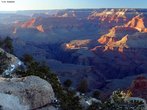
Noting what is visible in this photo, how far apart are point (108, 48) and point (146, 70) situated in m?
27.3

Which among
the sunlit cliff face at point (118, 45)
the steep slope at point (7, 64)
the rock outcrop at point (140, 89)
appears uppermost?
the steep slope at point (7, 64)

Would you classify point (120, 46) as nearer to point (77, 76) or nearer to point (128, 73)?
point (128, 73)

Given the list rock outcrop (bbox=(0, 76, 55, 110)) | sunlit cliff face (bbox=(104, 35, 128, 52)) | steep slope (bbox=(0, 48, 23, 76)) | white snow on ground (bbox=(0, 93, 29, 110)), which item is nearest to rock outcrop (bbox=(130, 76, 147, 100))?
steep slope (bbox=(0, 48, 23, 76))

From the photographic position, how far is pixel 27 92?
24906 mm

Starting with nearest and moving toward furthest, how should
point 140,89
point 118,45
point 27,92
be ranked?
point 27,92
point 140,89
point 118,45

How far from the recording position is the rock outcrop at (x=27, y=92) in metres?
24.0

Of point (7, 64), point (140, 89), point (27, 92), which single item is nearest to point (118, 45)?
point (140, 89)

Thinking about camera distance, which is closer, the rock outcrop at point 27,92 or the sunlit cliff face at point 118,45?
the rock outcrop at point 27,92

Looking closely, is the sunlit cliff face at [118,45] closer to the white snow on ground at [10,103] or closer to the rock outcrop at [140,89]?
the rock outcrop at [140,89]

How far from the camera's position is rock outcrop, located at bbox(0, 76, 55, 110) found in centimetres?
→ 2398

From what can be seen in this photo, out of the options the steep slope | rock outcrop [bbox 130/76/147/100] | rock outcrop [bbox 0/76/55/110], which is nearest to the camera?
rock outcrop [bbox 0/76/55/110]

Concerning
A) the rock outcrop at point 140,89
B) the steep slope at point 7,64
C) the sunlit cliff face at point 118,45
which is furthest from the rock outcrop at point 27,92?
the sunlit cliff face at point 118,45

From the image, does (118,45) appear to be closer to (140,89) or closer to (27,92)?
(140,89)

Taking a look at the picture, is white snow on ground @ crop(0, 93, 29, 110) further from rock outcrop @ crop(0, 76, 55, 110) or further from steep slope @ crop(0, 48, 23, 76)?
steep slope @ crop(0, 48, 23, 76)
